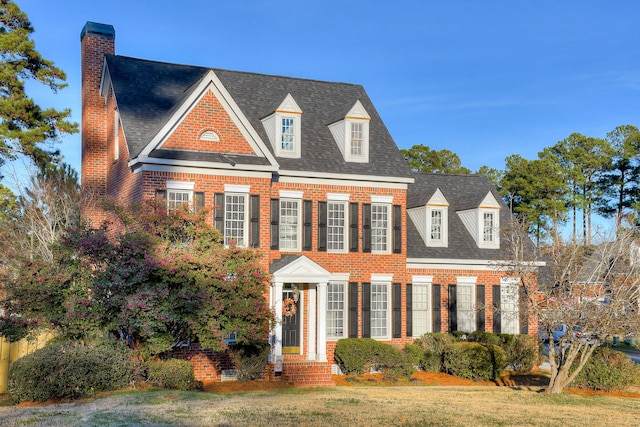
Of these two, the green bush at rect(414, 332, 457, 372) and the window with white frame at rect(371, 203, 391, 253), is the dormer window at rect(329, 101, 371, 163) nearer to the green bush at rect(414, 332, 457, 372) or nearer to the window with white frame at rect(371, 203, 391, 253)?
the window with white frame at rect(371, 203, 391, 253)

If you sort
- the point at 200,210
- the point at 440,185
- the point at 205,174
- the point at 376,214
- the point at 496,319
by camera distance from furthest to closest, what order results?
the point at 440,185
the point at 496,319
the point at 376,214
the point at 205,174
the point at 200,210

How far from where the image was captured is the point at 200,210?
21.5m

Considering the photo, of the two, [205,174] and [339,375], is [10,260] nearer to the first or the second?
[205,174]

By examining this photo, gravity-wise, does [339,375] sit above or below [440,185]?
below

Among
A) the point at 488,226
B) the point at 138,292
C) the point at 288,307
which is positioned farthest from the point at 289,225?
the point at 488,226

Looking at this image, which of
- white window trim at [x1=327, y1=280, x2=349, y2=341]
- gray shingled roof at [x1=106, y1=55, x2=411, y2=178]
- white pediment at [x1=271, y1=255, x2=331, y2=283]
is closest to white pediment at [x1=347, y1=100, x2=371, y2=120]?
gray shingled roof at [x1=106, y1=55, x2=411, y2=178]

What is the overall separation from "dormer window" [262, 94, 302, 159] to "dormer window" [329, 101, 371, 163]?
5.90ft

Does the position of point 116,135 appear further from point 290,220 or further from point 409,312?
point 409,312

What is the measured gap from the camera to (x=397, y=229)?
2975cm

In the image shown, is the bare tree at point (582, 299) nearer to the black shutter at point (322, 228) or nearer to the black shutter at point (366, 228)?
the black shutter at point (366, 228)

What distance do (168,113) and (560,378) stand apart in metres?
14.7

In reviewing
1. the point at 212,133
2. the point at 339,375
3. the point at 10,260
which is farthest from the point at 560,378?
the point at 10,260

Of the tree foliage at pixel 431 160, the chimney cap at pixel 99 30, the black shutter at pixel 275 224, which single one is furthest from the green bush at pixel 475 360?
the tree foliage at pixel 431 160

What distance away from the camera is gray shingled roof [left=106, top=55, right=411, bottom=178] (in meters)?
27.2
